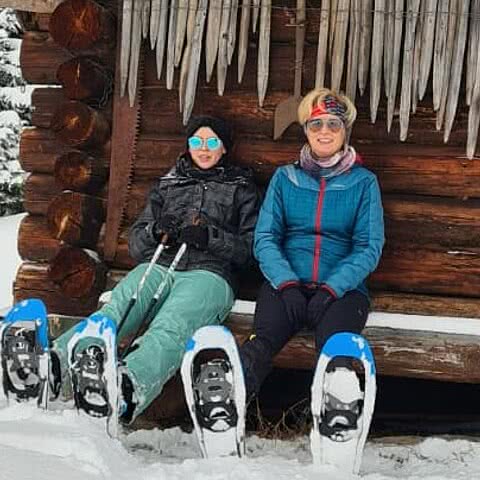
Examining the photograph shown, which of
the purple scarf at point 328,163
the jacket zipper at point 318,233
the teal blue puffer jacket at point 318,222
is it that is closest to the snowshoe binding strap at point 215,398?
the teal blue puffer jacket at point 318,222

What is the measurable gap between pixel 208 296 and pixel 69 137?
1.58 meters

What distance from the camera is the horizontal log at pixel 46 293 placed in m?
5.32

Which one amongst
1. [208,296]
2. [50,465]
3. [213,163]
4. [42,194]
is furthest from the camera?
[42,194]

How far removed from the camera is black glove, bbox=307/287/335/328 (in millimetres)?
3914

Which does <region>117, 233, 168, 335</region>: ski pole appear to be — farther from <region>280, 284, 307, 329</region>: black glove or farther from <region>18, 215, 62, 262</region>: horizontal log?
<region>18, 215, 62, 262</region>: horizontal log

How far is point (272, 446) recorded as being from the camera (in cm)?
428

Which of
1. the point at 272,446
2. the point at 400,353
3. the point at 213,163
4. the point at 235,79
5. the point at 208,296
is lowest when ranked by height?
the point at 272,446

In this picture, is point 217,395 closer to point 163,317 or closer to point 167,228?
point 163,317

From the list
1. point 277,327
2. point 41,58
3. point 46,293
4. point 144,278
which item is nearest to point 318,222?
point 277,327

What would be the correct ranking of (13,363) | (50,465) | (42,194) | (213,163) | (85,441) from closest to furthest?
(50,465) → (85,441) → (13,363) → (213,163) → (42,194)

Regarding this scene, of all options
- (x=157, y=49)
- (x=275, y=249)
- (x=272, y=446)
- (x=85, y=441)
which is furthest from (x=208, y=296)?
(x=157, y=49)

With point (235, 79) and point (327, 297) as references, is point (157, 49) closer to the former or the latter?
point (235, 79)

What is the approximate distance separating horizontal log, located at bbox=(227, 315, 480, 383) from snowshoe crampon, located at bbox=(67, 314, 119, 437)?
4.13 feet

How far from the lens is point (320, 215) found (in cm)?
442
